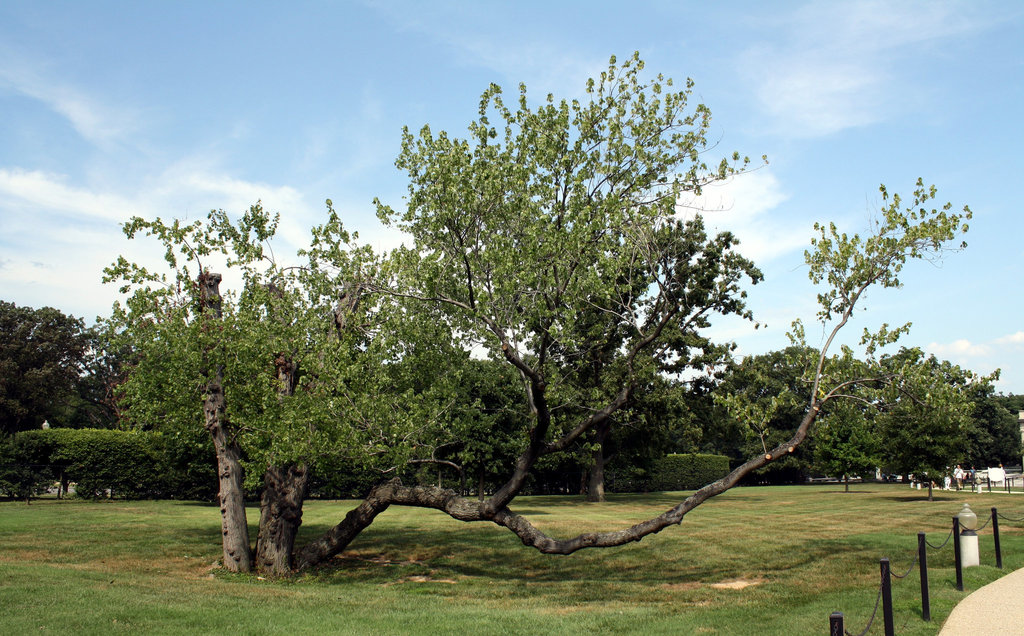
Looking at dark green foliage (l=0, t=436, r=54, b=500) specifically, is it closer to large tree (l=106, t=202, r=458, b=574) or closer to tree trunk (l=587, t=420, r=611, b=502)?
large tree (l=106, t=202, r=458, b=574)

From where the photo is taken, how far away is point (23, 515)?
917 inches

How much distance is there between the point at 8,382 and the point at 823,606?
5587cm

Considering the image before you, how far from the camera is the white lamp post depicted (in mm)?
13328

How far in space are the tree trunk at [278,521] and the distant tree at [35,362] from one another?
43.9 meters

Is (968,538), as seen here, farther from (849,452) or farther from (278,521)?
(849,452)

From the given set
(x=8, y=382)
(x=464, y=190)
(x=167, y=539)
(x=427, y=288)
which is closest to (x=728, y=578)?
(x=427, y=288)

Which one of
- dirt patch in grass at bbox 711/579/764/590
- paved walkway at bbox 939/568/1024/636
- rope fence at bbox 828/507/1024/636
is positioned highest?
rope fence at bbox 828/507/1024/636

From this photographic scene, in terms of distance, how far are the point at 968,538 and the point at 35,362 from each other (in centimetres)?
5901

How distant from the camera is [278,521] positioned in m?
16.1

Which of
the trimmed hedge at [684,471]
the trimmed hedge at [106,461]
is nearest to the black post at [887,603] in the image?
the trimmed hedge at [106,461]

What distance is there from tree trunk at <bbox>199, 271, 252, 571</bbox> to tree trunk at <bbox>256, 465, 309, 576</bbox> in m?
0.41

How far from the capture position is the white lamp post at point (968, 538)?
43.7ft

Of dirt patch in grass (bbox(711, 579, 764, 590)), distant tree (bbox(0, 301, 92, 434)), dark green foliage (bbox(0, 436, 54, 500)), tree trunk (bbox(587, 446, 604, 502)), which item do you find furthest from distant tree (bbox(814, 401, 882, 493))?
distant tree (bbox(0, 301, 92, 434))

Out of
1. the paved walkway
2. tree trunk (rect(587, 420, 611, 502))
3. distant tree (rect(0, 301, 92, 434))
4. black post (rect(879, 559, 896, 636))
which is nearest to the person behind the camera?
black post (rect(879, 559, 896, 636))
